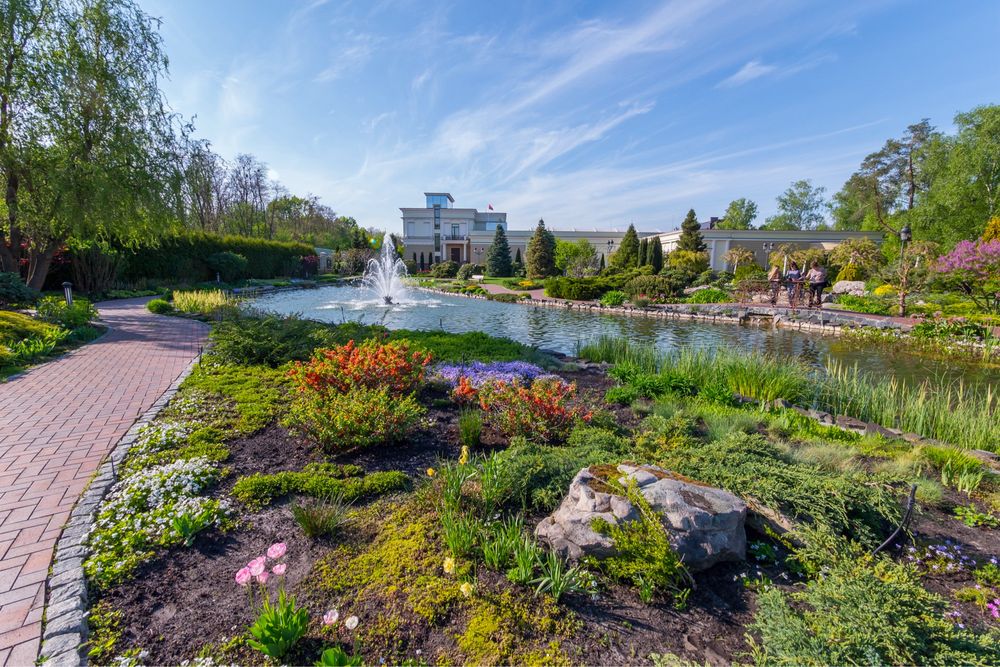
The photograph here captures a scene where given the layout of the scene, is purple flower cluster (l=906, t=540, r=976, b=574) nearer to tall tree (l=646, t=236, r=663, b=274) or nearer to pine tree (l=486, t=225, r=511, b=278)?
tall tree (l=646, t=236, r=663, b=274)

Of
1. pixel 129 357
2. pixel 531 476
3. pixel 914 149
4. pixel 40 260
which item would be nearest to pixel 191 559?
pixel 531 476

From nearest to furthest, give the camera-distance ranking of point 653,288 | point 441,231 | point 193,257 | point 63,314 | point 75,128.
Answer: point 63,314, point 75,128, point 653,288, point 193,257, point 441,231

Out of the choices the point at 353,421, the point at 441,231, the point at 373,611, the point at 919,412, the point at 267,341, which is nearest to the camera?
the point at 373,611

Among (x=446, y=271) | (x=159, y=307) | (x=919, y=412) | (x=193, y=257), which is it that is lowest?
(x=919, y=412)

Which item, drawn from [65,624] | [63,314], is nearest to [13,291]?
[63,314]

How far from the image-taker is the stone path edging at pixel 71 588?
186 centimetres

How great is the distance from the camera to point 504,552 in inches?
93.4

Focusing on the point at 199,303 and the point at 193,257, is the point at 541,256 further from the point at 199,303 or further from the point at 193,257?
the point at 199,303

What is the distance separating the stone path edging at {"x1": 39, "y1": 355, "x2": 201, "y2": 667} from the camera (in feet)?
6.10

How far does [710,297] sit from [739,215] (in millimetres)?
52273

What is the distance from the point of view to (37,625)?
2.01 m

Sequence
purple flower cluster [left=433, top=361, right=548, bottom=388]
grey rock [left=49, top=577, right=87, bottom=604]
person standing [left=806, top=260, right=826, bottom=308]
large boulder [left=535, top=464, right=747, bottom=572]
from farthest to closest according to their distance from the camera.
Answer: person standing [left=806, top=260, right=826, bottom=308] → purple flower cluster [left=433, top=361, right=548, bottom=388] → large boulder [left=535, top=464, right=747, bottom=572] → grey rock [left=49, top=577, right=87, bottom=604]

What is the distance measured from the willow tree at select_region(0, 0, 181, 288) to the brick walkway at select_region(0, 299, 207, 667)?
19.2 ft

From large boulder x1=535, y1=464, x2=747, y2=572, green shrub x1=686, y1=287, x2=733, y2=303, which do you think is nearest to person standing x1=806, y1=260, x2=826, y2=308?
green shrub x1=686, y1=287, x2=733, y2=303
